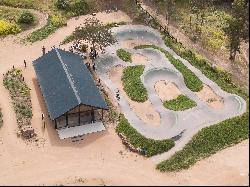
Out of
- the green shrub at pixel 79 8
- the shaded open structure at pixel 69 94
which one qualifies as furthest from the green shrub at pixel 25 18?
the shaded open structure at pixel 69 94

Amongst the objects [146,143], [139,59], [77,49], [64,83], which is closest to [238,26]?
[139,59]

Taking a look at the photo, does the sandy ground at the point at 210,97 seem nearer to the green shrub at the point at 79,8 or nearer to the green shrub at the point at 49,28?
the green shrub at the point at 49,28

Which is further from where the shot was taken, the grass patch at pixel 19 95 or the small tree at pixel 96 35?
the small tree at pixel 96 35

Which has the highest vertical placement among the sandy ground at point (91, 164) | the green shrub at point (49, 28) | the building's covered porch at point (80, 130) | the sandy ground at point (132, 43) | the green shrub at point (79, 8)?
the green shrub at point (79, 8)

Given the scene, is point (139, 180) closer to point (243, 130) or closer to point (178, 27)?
point (243, 130)

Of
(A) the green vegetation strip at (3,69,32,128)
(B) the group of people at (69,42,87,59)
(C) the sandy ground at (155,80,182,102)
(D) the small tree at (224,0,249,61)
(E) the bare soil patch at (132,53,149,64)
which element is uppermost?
(D) the small tree at (224,0,249,61)

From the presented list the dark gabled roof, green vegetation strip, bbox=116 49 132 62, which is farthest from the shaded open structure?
green vegetation strip, bbox=116 49 132 62

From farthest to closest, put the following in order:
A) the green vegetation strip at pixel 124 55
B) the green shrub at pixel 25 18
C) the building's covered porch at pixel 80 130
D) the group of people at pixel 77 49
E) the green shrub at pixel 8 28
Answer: the green shrub at pixel 25 18
the green shrub at pixel 8 28
the group of people at pixel 77 49
the green vegetation strip at pixel 124 55
the building's covered porch at pixel 80 130

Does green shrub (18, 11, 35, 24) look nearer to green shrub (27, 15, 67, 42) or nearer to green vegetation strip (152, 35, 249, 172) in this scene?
green shrub (27, 15, 67, 42)

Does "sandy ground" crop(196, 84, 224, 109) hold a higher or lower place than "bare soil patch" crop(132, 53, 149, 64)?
lower
